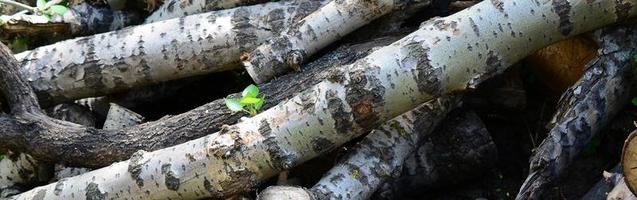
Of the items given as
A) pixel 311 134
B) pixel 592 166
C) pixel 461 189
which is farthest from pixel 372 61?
pixel 592 166

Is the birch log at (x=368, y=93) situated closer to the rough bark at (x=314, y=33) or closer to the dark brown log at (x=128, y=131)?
the dark brown log at (x=128, y=131)

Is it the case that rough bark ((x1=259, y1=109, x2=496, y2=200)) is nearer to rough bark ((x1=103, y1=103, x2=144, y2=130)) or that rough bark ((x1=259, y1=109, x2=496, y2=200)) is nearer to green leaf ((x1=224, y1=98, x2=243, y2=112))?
green leaf ((x1=224, y1=98, x2=243, y2=112))

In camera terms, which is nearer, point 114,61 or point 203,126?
point 203,126

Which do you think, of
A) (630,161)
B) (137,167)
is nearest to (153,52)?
(137,167)

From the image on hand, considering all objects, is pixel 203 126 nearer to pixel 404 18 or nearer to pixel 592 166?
pixel 404 18

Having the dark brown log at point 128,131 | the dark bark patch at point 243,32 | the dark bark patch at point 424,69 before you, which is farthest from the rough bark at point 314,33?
the dark bark patch at point 424,69

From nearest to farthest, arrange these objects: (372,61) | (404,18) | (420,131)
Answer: (372,61)
(420,131)
(404,18)
